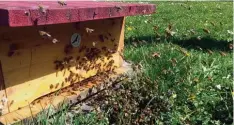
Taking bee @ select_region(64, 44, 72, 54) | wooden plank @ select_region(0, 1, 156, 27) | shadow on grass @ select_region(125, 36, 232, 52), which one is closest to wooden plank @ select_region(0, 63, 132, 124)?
bee @ select_region(64, 44, 72, 54)

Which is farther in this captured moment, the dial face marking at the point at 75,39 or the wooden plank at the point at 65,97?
the dial face marking at the point at 75,39

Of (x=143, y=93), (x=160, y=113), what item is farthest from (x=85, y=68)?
(x=160, y=113)

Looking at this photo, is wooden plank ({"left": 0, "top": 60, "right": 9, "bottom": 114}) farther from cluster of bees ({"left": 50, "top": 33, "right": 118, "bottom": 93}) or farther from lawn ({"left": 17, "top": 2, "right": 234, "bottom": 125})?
cluster of bees ({"left": 50, "top": 33, "right": 118, "bottom": 93})

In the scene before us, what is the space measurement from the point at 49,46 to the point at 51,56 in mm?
112

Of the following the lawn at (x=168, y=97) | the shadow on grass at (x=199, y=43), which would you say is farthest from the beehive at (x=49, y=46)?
the shadow on grass at (x=199, y=43)

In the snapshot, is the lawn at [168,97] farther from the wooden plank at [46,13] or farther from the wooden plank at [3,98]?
the wooden plank at [46,13]

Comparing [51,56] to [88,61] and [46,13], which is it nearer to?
[88,61]

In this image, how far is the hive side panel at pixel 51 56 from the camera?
9.66 feet

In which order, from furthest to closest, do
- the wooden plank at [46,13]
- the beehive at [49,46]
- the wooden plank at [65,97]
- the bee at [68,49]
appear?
the bee at [68,49]
the wooden plank at [65,97]
the beehive at [49,46]
the wooden plank at [46,13]

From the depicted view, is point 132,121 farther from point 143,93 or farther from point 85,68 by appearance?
point 85,68

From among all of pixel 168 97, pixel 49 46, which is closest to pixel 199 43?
pixel 168 97

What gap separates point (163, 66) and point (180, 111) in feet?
1.82

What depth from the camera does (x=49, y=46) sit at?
3.30 m

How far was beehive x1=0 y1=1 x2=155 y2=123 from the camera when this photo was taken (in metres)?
2.59
